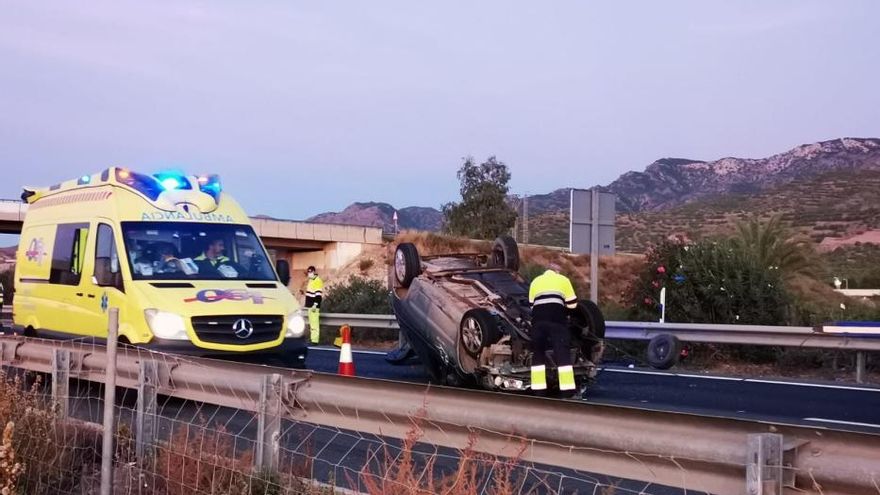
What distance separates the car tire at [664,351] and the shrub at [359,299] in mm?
9165

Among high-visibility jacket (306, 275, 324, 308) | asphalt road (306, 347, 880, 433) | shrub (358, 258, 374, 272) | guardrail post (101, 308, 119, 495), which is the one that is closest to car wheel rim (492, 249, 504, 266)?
asphalt road (306, 347, 880, 433)

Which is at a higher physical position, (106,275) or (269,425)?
(106,275)

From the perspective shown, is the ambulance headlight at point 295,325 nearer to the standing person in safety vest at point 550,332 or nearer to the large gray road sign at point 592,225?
the standing person in safety vest at point 550,332

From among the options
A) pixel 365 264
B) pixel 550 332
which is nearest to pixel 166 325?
pixel 550 332

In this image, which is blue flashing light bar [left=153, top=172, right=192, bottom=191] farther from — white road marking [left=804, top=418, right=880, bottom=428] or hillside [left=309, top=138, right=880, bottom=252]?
hillside [left=309, top=138, right=880, bottom=252]

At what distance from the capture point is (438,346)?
11.8 meters

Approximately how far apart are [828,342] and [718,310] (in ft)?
15.3

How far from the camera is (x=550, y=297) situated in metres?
11.0

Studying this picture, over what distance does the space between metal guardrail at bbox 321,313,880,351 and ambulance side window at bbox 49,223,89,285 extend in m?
8.24

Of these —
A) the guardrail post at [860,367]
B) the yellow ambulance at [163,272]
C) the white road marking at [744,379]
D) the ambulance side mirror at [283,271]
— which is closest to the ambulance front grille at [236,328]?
the yellow ambulance at [163,272]

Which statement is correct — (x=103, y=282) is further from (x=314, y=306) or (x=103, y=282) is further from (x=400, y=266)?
(x=314, y=306)

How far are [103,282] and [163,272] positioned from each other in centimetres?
66

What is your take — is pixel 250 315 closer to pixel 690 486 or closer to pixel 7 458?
pixel 7 458

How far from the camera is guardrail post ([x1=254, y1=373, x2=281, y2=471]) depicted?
16.9 feet
